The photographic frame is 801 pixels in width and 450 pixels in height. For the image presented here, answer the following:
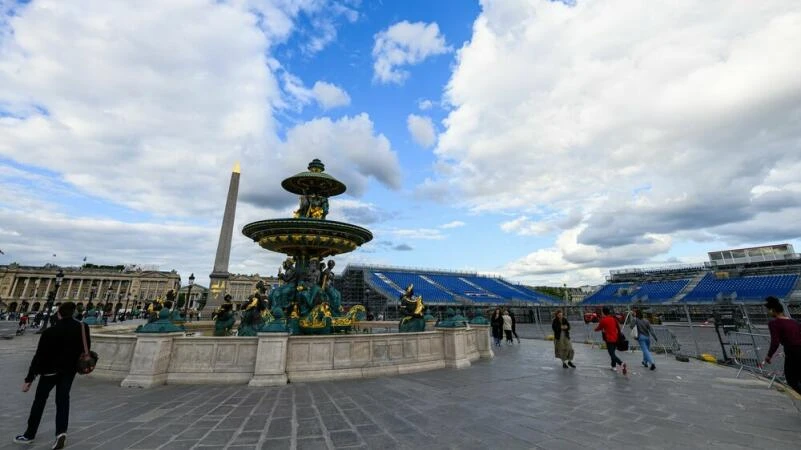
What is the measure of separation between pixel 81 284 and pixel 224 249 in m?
93.3

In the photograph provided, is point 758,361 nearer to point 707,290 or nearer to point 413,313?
point 413,313

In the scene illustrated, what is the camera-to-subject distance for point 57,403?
12.1ft

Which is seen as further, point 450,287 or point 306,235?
point 450,287

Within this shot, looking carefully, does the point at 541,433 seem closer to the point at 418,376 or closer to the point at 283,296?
the point at 418,376

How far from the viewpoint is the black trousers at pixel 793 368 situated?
4.57 meters

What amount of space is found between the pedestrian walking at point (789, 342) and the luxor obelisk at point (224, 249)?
3652 cm

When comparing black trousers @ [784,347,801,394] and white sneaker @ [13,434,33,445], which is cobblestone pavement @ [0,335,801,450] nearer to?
white sneaker @ [13,434,33,445]

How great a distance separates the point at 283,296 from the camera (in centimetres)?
1077

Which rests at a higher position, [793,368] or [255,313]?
[255,313]

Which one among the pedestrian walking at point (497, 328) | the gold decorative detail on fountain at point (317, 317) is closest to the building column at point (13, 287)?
the gold decorative detail on fountain at point (317, 317)

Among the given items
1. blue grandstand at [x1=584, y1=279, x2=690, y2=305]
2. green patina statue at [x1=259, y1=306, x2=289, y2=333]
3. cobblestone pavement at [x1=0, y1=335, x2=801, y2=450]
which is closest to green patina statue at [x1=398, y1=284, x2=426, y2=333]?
cobblestone pavement at [x1=0, y1=335, x2=801, y2=450]

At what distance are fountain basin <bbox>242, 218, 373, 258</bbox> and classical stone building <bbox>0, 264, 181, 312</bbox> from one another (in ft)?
330

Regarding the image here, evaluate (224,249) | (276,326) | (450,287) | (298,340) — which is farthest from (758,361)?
(450,287)

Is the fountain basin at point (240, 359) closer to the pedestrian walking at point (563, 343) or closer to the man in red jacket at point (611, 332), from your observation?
the pedestrian walking at point (563, 343)
